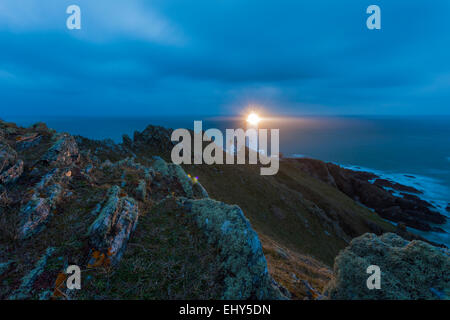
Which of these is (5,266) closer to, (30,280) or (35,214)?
(30,280)

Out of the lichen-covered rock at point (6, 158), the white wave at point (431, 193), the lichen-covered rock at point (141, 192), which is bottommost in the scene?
the white wave at point (431, 193)

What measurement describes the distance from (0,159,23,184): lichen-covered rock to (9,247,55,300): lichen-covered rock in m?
5.53

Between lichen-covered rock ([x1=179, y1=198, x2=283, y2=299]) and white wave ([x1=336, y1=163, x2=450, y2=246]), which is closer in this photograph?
lichen-covered rock ([x1=179, y1=198, x2=283, y2=299])

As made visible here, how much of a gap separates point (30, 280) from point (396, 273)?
1251cm

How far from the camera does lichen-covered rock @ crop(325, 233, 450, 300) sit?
6.52 metres

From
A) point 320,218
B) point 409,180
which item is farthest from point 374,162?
point 320,218

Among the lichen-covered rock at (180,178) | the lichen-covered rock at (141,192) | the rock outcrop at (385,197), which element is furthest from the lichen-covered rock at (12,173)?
the rock outcrop at (385,197)

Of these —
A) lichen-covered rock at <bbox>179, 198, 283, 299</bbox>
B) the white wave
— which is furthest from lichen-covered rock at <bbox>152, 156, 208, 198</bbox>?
the white wave

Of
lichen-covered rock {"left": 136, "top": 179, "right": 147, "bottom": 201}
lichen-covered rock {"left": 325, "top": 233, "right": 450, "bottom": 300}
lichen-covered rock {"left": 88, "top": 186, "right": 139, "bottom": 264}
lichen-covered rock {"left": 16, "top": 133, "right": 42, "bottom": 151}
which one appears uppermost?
lichen-covered rock {"left": 16, "top": 133, "right": 42, "bottom": 151}

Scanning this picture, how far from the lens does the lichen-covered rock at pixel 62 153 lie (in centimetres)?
1158

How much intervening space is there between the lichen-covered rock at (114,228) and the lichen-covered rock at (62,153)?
19.4ft

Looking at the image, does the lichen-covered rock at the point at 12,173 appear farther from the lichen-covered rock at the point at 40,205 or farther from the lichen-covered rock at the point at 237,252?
the lichen-covered rock at the point at 237,252

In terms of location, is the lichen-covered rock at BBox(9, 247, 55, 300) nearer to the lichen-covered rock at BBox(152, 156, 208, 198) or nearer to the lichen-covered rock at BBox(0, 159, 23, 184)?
the lichen-covered rock at BBox(0, 159, 23, 184)
